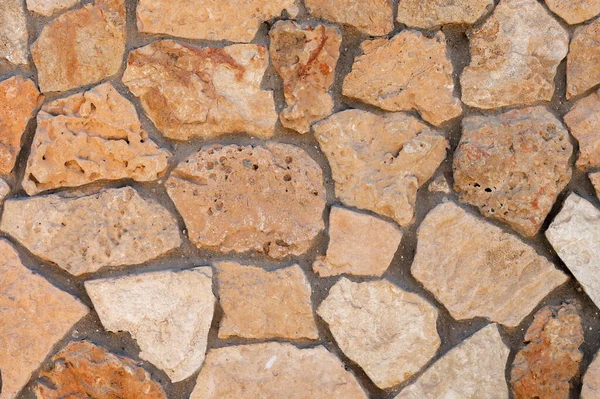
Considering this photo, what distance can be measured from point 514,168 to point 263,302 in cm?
66

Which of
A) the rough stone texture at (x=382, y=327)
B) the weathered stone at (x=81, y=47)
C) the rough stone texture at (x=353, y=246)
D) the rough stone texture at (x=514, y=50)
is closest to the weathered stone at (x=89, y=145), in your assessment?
the weathered stone at (x=81, y=47)

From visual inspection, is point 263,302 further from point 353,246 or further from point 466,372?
point 466,372

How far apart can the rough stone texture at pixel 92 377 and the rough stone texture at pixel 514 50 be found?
40.2 inches

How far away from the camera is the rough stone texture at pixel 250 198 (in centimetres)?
160

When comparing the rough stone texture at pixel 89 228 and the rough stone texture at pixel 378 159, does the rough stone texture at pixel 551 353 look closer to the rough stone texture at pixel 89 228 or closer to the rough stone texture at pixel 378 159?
the rough stone texture at pixel 378 159

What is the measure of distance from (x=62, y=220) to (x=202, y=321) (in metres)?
0.39

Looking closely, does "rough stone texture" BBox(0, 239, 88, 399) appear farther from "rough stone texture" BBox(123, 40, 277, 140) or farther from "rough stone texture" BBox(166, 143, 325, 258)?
"rough stone texture" BBox(123, 40, 277, 140)

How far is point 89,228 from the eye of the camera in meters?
1.57

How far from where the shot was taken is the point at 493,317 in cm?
166

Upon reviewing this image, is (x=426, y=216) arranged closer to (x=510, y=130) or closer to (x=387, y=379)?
(x=510, y=130)

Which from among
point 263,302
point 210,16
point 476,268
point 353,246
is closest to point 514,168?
point 476,268

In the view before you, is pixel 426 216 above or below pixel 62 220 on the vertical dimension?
above

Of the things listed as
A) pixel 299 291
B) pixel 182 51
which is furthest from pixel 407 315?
pixel 182 51

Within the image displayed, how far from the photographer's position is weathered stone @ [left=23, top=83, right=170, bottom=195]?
1.57 m
